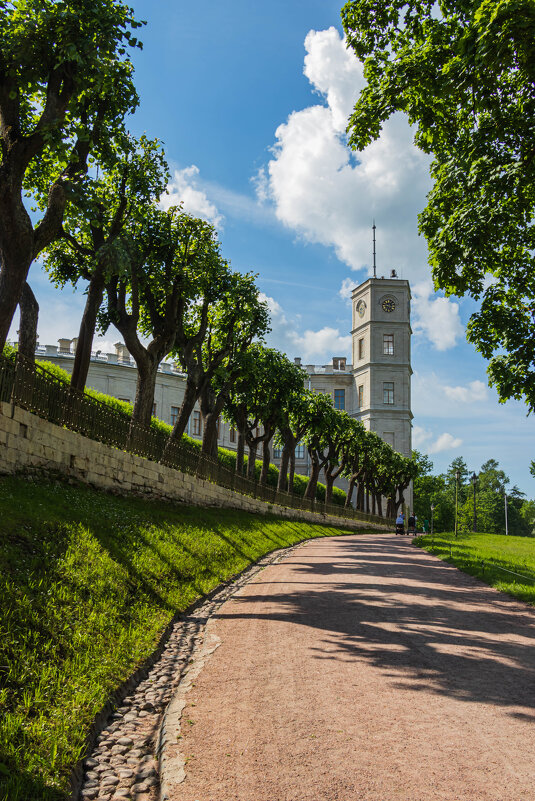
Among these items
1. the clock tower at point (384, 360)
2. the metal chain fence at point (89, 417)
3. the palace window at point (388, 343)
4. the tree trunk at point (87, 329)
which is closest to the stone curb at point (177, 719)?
the metal chain fence at point (89, 417)

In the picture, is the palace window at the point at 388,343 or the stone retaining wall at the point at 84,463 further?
the palace window at the point at 388,343

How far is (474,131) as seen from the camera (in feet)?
46.6

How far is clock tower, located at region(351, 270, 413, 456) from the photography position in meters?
80.0

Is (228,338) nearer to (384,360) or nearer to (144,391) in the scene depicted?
(144,391)

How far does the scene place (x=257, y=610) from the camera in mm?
9289

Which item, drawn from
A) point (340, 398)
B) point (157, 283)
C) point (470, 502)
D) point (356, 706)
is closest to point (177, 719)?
point (356, 706)

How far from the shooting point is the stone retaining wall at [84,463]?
11.3 metres

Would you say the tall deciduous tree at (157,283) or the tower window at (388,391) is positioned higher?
the tower window at (388,391)

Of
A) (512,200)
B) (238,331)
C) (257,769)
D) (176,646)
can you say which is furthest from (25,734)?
(238,331)

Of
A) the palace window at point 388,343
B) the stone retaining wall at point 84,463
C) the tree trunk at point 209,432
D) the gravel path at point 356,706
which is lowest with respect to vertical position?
the gravel path at point 356,706

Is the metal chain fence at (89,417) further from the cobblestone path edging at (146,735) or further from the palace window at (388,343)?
the palace window at (388,343)

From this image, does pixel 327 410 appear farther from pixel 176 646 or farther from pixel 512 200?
pixel 176 646

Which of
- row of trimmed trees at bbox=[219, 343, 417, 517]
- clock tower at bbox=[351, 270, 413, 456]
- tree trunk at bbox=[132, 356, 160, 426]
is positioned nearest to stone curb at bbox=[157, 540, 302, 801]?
tree trunk at bbox=[132, 356, 160, 426]

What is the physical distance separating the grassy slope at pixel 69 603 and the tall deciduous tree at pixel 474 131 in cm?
954
